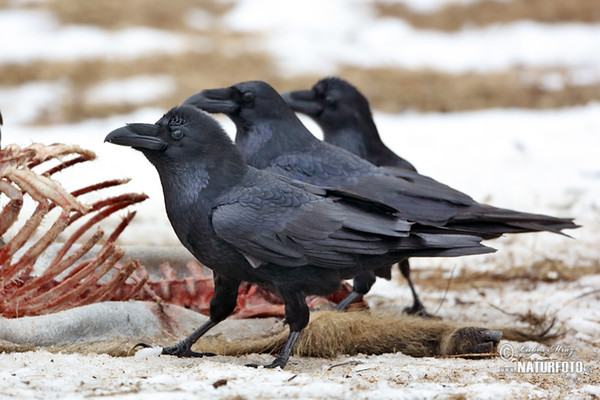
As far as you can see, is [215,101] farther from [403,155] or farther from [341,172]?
[403,155]

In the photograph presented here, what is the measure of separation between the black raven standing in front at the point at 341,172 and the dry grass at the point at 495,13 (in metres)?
12.2

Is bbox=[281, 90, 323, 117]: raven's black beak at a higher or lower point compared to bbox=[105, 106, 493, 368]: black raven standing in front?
higher

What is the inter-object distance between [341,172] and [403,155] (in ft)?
18.5

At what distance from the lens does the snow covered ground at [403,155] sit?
307 cm

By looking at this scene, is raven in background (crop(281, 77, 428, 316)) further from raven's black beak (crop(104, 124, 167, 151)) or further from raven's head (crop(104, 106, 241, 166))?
raven's black beak (crop(104, 124, 167, 151))

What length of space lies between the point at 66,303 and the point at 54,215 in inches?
125

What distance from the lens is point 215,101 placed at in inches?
199

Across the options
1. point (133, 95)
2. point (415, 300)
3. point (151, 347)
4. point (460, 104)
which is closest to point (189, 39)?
point (133, 95)

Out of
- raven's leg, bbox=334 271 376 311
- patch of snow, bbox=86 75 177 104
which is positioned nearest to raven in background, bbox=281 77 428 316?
raven's leg, bbox=334 271 376 311

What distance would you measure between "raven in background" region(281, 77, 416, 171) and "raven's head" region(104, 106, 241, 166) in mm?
2072

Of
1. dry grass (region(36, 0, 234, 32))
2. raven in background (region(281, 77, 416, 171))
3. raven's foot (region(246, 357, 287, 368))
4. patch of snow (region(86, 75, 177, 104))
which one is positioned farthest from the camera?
dry grass (region(36, 0, 234, 32))

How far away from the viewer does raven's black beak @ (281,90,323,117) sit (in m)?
6.00

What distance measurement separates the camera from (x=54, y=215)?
713cm

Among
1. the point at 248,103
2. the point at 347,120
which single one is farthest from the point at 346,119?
the point at 248,103
